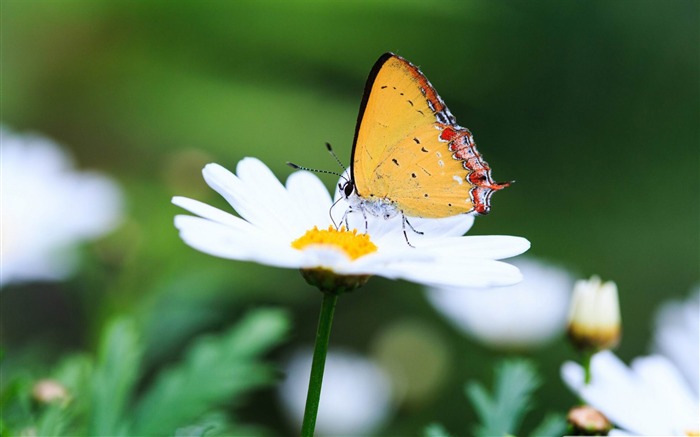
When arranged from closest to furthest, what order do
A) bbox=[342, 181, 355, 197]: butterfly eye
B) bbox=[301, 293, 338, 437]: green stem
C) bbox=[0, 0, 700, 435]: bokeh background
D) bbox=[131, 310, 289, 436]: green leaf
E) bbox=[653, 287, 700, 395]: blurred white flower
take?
1. bbox=[301, 293, 338, 437]: green stem
2. bbox=[131, 310, 289, 436]: green leaf
3. bbox=[342, 181, 355, 197]: butterfly eye
4. bbox=[653, 287, 700, 395]: blurred white flower
5. bbox=[0, 0, 700, 435]: bokeh background

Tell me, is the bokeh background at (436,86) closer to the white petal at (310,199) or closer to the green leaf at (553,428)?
the white petal at (310,199)

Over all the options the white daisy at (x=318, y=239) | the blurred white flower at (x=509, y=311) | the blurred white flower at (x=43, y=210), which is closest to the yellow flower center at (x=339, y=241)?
the white daisy at (x=318, y=239)

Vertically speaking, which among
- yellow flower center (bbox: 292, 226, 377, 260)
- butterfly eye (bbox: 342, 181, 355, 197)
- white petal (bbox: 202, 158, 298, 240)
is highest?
butterfly eye (bbox: 342, 181, 355, 197)

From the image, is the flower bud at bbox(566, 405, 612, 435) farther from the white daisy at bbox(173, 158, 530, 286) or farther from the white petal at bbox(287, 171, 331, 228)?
the white petal at bbox(287, 171, 331, 228)

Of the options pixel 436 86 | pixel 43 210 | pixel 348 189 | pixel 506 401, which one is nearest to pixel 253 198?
pixel 348 189

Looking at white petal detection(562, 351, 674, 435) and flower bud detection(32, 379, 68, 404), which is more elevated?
white petal detection(562, 351, 674, 435)

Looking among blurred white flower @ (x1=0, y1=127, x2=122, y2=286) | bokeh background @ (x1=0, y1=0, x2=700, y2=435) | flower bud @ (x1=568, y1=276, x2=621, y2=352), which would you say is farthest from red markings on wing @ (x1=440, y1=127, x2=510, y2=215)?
bokeh background @ (x1=0, y1=0, x2=700, y2=435)

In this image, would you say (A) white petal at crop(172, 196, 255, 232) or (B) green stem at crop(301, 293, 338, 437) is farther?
(A) white petal at crop(172, 196, 255, 232)

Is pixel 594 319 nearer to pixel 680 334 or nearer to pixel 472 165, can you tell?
pixel 472 165

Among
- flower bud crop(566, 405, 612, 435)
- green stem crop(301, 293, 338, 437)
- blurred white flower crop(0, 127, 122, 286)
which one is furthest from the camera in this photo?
blurred white flower crop(0, 127, 122, 286)
